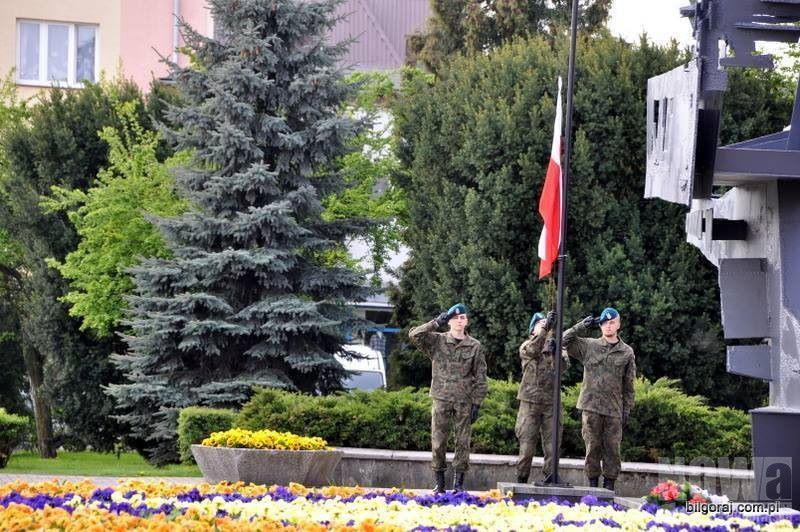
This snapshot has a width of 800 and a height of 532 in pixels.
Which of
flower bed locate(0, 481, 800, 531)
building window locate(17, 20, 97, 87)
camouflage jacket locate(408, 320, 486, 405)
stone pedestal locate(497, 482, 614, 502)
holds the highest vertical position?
building window locate(17, 20, 97, 87)

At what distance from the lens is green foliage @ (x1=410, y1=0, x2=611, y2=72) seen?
111 feet

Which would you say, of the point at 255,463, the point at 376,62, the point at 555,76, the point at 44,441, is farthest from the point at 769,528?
the point at 376,62

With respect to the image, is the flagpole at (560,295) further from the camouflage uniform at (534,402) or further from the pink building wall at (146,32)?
the pink building wall at (146,32)

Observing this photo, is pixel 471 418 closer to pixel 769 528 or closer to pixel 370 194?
pixel 769 528

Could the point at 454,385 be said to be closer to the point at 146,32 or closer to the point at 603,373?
the point at 603,373

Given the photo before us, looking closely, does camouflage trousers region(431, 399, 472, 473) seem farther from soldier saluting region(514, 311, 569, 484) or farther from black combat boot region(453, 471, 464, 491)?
soldier saluting region(514, 311, 569, 484)

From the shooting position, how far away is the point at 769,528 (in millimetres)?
9352

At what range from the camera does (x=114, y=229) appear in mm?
23375

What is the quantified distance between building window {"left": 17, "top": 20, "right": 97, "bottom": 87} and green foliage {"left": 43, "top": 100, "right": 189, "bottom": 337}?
35.9 feet

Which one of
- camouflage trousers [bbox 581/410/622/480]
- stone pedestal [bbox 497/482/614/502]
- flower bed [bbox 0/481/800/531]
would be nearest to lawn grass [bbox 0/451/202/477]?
camouflage trousers [bbox 581/410/622/480]

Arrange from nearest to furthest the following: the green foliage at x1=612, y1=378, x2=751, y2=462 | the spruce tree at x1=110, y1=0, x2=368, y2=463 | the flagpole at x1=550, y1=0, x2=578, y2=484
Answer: the flagpole at x1=550, y1=0, x2=578, y2=484
the green foliage at x1=612, y1=378, x2=751, y2=462
the spruce tree at x1=110, y1=0, x2=368, y2=463

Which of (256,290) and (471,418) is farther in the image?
(256,290)

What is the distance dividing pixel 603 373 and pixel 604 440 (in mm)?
704

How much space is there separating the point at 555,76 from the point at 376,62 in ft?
66.3
